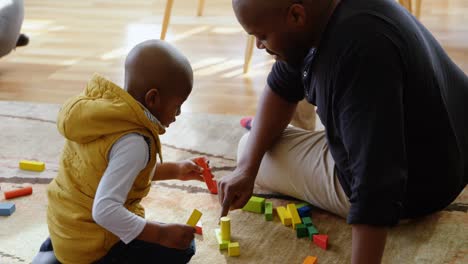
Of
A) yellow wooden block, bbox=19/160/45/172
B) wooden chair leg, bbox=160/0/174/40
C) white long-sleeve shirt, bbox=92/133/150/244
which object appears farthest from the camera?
wooden chair leg, bbox=160/0/174/40

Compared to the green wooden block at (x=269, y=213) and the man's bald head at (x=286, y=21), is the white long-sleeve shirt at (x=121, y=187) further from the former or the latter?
the green wooden block at (x=269, y=213)

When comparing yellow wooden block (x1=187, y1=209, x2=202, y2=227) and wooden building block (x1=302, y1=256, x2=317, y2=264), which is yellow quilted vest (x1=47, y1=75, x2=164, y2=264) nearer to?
yellow wooden block (x1=187, y1=209, x2=202, y2=227)

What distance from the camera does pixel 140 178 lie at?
4.28ft

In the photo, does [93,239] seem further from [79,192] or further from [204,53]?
[204,53]

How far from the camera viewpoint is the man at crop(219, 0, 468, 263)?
106 centimetres

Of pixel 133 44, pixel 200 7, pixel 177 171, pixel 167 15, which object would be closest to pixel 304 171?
pixel 177 171

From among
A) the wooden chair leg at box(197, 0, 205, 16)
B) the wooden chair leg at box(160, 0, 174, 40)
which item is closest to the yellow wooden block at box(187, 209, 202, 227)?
the wooden chair leg at box(160, 0, 174, 40)

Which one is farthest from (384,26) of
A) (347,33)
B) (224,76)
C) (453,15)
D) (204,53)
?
(453,15)

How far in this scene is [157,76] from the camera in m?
1.22

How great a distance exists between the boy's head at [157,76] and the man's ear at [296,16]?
0.23 m

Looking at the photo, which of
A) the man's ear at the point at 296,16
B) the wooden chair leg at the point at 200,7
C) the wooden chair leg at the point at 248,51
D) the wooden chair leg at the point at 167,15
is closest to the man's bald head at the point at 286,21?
the man's ear at the point at 296,16

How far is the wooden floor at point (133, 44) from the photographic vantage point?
2.47 metres

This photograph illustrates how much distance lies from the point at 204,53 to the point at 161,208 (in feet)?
4.54

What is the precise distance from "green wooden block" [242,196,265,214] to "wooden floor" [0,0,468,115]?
66 cm
